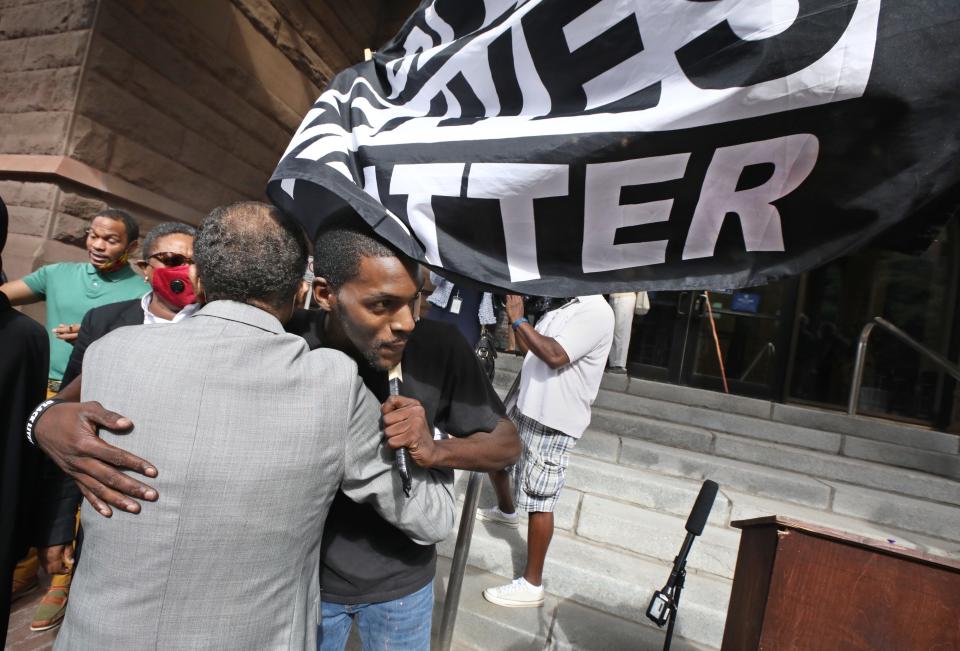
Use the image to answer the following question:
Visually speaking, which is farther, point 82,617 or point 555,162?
point 555,162

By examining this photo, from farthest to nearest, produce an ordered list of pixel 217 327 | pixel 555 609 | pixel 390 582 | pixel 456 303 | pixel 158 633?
pixel 456 303 → pixel 555 609 → pixel 390 582 → pixel 217 327 → pixel 158 633

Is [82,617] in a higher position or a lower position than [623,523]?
higher

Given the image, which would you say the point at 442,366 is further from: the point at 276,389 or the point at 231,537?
the point at 231,537

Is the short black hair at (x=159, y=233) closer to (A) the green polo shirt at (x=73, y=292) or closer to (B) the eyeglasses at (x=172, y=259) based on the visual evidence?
(B) the eyeglasses at (x=172, y=259)

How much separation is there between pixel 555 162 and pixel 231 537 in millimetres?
1053

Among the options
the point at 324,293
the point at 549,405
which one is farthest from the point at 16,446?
the point at 549,405

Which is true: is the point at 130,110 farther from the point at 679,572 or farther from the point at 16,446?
the point at 679,572

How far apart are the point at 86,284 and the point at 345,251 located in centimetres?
250

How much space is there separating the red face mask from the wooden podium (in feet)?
7.89

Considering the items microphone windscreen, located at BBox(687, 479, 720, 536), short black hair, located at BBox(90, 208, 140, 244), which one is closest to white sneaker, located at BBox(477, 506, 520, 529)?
microphone windscreen, located at BBox(687, 479, 720, 536)

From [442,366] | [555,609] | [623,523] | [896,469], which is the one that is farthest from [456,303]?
[896,469]

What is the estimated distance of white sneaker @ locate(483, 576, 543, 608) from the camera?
9.39ft

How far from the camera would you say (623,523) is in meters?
3.46

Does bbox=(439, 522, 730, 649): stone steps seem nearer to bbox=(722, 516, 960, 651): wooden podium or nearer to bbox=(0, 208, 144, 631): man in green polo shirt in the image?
bbox=(722, 516, 960, 651): wooden podium
